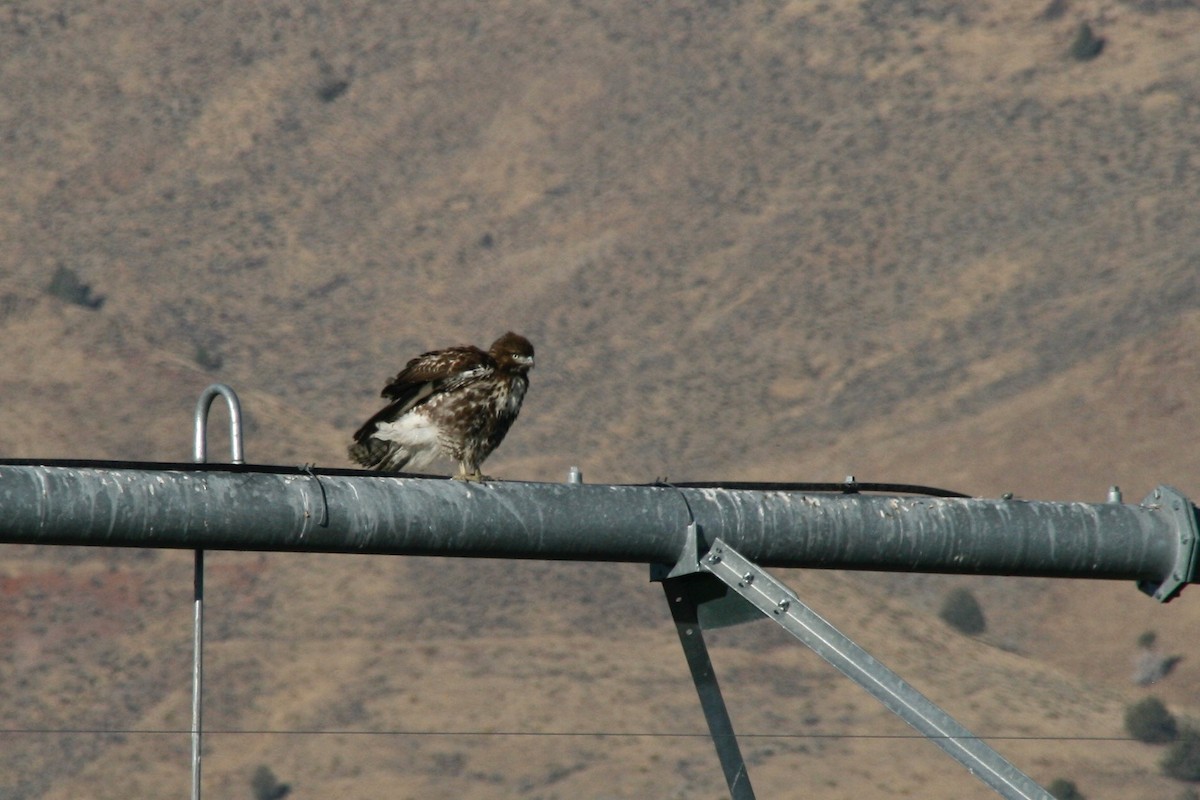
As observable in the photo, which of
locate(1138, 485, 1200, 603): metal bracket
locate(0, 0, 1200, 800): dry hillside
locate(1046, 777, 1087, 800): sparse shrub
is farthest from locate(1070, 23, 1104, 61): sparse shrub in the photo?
locate(1138, 485, 1200, 603): metal bracket

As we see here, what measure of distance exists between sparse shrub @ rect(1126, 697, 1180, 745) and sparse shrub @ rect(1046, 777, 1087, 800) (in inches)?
218

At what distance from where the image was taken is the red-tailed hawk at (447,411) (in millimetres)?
11133

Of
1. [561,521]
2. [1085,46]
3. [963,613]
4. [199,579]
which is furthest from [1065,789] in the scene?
[1085,46]

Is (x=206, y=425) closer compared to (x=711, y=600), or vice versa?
(x=206, y=425)

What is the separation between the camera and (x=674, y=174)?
3607 inches

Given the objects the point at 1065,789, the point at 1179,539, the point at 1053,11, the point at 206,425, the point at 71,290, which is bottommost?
the point at 1179,539

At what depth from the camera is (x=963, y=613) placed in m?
64.5

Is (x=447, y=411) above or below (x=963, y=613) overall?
below

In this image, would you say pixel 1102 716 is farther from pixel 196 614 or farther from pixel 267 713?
pixel 196 614

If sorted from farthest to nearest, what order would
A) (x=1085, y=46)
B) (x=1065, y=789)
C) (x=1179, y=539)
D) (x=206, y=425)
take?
(x=1085, y=46), (x=1065, y=789), (x=1179, y=539), (x=206, y=425)

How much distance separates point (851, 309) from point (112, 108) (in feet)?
123

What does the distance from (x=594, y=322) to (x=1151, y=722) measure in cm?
3591

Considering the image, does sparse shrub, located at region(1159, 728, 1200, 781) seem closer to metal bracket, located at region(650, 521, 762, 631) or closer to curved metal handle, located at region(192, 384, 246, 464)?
metal bracket, located at region(650, 521, 762, 631)

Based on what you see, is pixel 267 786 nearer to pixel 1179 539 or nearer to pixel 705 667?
pixel 705 667
